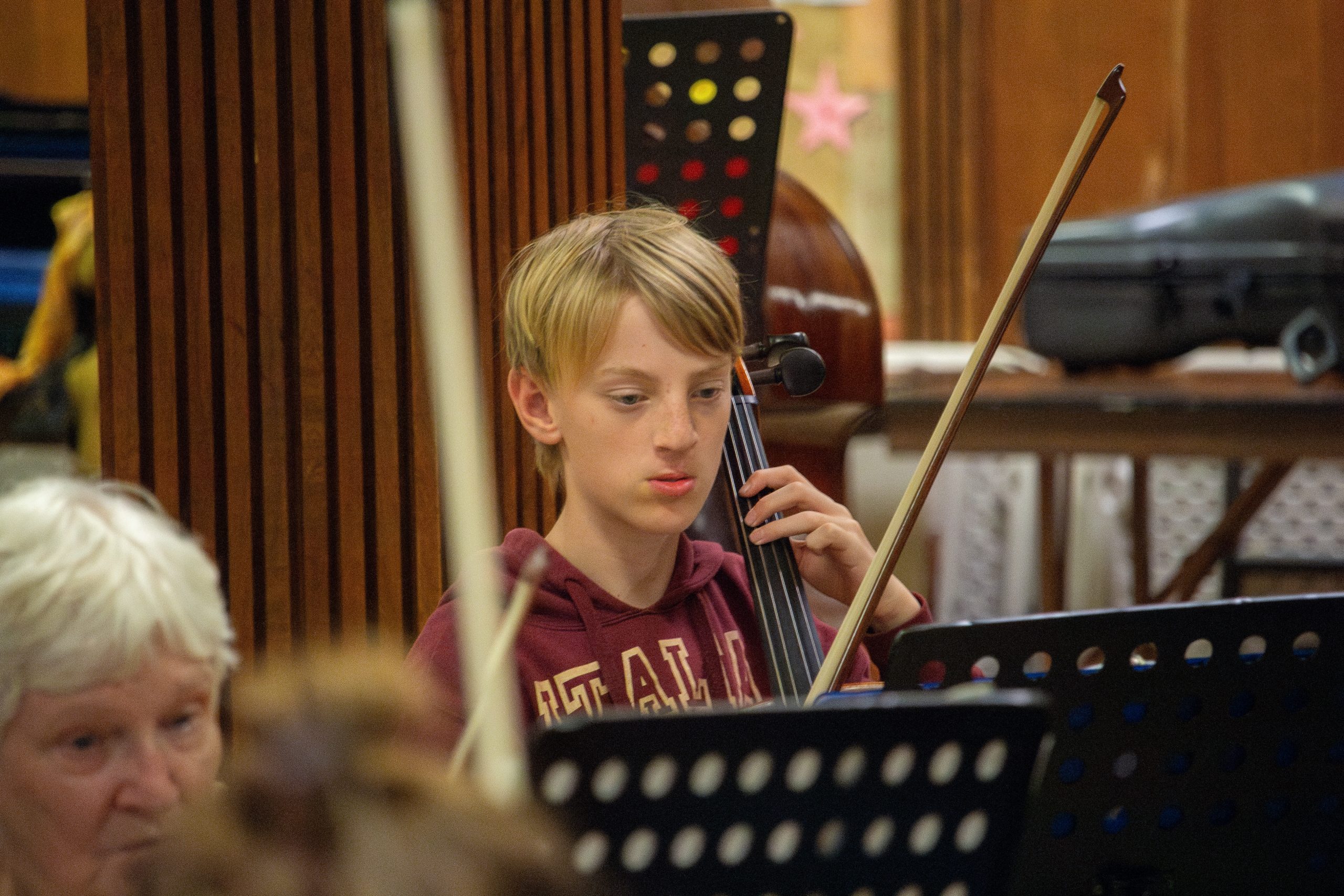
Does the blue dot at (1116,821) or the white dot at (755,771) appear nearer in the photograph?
the white dot at (755,771)

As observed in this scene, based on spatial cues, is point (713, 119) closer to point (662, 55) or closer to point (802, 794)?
point (662, 55)

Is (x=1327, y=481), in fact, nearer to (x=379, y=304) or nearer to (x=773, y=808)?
(x=379, y=304)

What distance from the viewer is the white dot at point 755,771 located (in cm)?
64

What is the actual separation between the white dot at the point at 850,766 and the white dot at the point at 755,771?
0.03 metres

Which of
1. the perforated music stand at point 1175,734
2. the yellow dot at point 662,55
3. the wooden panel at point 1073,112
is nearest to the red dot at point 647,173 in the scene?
the yellow dot at point 662,55

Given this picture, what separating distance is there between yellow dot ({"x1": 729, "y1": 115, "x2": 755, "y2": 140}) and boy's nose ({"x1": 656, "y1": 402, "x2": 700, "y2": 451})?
0.61 m

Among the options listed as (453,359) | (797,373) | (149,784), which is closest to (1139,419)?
(797,373)

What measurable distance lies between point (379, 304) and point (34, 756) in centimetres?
63

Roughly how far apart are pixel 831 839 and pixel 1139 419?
76.0 inches

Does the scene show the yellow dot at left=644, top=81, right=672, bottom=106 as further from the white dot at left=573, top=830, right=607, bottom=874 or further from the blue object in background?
the blue object in background

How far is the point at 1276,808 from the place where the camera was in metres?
0.94

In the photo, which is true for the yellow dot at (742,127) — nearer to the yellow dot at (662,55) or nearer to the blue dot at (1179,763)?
the yellow dot at (662,55)

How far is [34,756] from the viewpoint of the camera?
77 cm

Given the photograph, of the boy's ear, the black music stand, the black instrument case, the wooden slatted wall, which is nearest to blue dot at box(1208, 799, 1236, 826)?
the boy's ear
